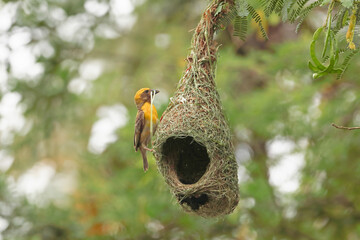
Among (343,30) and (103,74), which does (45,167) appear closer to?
(103,74)

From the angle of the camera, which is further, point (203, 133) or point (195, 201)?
point (195, 201)

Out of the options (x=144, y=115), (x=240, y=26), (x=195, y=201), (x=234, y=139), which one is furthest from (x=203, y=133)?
(x=234, y=139)

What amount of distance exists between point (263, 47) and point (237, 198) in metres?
5.95

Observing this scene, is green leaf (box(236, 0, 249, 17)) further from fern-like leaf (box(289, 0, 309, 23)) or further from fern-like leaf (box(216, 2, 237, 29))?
fern-like leaf (box(289, 0, 309, 23))

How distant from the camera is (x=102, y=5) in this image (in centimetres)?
683

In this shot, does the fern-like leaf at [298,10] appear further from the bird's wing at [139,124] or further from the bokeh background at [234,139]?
the bokeh background at [234,139]

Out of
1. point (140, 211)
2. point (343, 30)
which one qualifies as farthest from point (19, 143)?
point (343, 30)

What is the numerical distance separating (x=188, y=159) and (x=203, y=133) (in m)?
0.55

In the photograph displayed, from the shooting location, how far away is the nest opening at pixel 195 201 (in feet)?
10.5

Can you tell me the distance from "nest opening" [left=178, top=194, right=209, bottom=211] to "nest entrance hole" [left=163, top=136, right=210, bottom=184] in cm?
20

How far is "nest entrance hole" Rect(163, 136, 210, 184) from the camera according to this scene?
339 cm

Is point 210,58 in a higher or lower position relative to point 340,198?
lower

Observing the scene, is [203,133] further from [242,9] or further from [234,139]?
[234,139]

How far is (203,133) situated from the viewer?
3031mm
